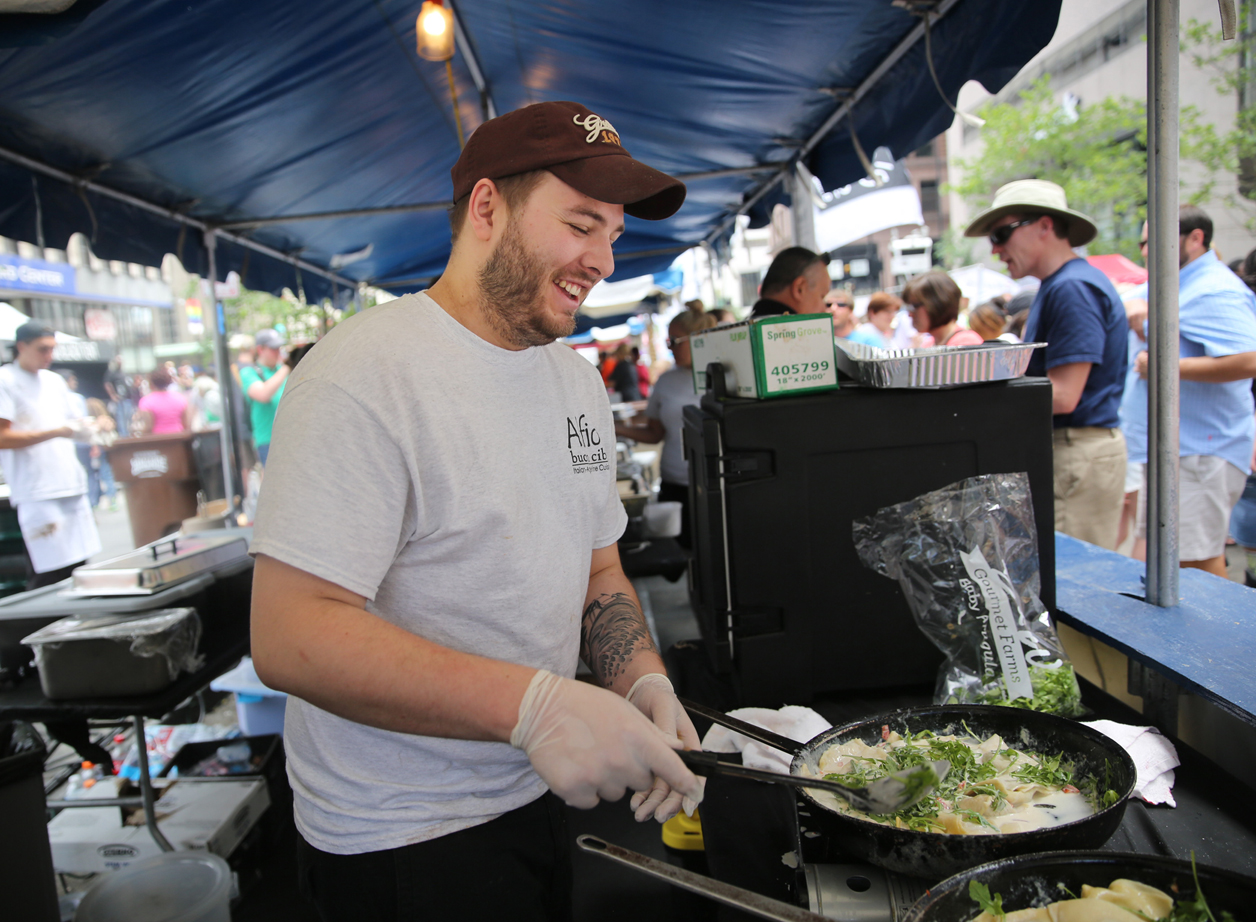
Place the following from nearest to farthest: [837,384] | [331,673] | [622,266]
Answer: [331,673]
[837,384]
[622,266]

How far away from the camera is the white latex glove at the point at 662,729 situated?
1173 millimetres

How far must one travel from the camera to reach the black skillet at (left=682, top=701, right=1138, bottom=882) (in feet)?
3.23

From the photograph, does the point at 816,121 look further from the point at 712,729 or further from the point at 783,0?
the point at 712,729

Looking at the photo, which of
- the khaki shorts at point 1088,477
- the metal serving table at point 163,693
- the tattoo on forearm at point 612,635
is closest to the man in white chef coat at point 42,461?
the metal serving table at point 163,693

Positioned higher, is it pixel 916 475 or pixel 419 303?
pixel 419 303

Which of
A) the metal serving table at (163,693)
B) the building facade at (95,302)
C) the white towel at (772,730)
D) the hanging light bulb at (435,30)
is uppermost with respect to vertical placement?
the building facade at (95,302)

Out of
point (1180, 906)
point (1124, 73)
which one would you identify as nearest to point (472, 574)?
point (1180, 906)

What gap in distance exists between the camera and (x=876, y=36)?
325cm

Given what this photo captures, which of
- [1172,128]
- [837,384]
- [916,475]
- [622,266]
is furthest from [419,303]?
[622,266]

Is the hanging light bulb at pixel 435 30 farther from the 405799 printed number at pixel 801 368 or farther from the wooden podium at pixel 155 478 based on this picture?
the wooden podium at pixel 155 478

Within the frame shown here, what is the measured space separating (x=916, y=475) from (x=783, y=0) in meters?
2.12

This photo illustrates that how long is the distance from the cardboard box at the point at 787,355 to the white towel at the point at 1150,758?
0.86m

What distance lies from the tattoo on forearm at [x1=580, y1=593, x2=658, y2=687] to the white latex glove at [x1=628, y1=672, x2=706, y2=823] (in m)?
0.08

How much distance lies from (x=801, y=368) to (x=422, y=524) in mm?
943
